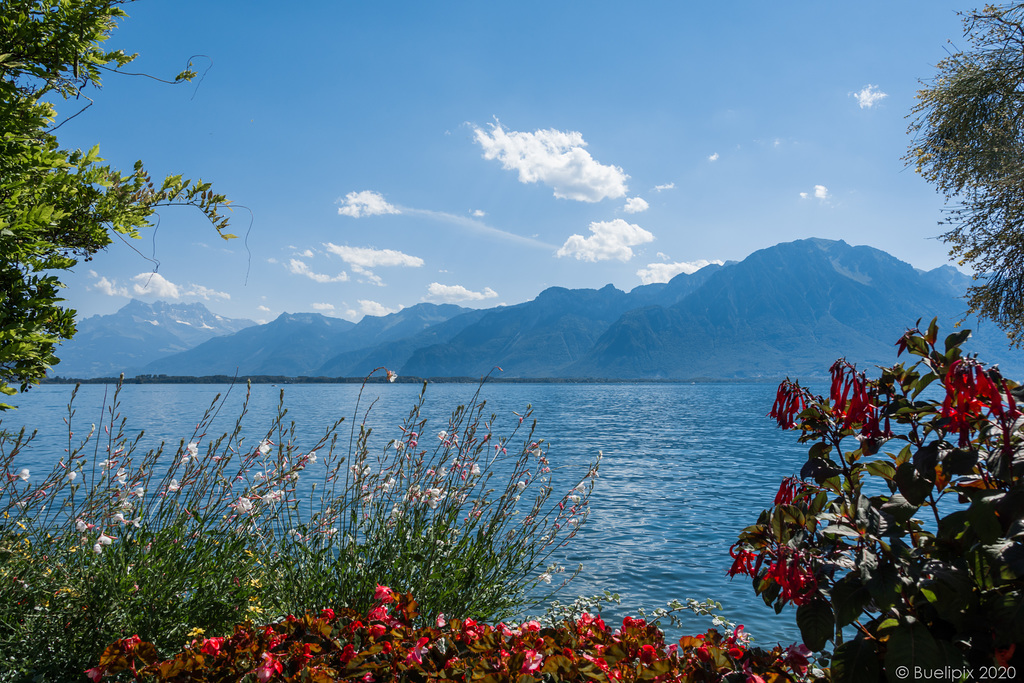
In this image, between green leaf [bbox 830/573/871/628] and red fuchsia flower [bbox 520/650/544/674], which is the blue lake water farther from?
green leaf [bbox 830/573/871/628]

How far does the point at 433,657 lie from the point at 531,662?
2.00 feet

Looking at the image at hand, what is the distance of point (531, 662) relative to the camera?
269cm

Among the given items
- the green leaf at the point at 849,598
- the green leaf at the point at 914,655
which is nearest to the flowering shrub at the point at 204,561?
the green leaf at the point at 849,598

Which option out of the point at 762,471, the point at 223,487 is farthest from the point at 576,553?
the point at 762,471

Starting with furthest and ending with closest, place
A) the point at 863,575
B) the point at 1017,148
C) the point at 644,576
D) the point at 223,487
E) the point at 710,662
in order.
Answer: the point at 1017,148 < the point at 644,576 < the point at 223,487 < the point at 710,662 < the point at 863,575

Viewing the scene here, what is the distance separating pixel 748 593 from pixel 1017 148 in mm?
10241

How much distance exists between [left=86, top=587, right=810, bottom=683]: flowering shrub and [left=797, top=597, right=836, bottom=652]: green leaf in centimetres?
54

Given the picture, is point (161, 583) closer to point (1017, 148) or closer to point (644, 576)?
point (644, 576)

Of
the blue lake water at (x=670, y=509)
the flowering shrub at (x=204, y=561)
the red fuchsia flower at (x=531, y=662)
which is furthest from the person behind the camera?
the blue lake water at (x=670, y=509)

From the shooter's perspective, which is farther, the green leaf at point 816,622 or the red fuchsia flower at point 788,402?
the red fuchsia flower at point 788,402

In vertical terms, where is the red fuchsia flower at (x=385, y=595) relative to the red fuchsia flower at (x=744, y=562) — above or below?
below

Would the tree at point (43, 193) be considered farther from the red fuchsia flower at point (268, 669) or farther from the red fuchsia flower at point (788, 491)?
the red fuchsia flower at point (788, 491)

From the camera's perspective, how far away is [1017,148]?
417 inches

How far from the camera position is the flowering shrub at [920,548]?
1886 mm
